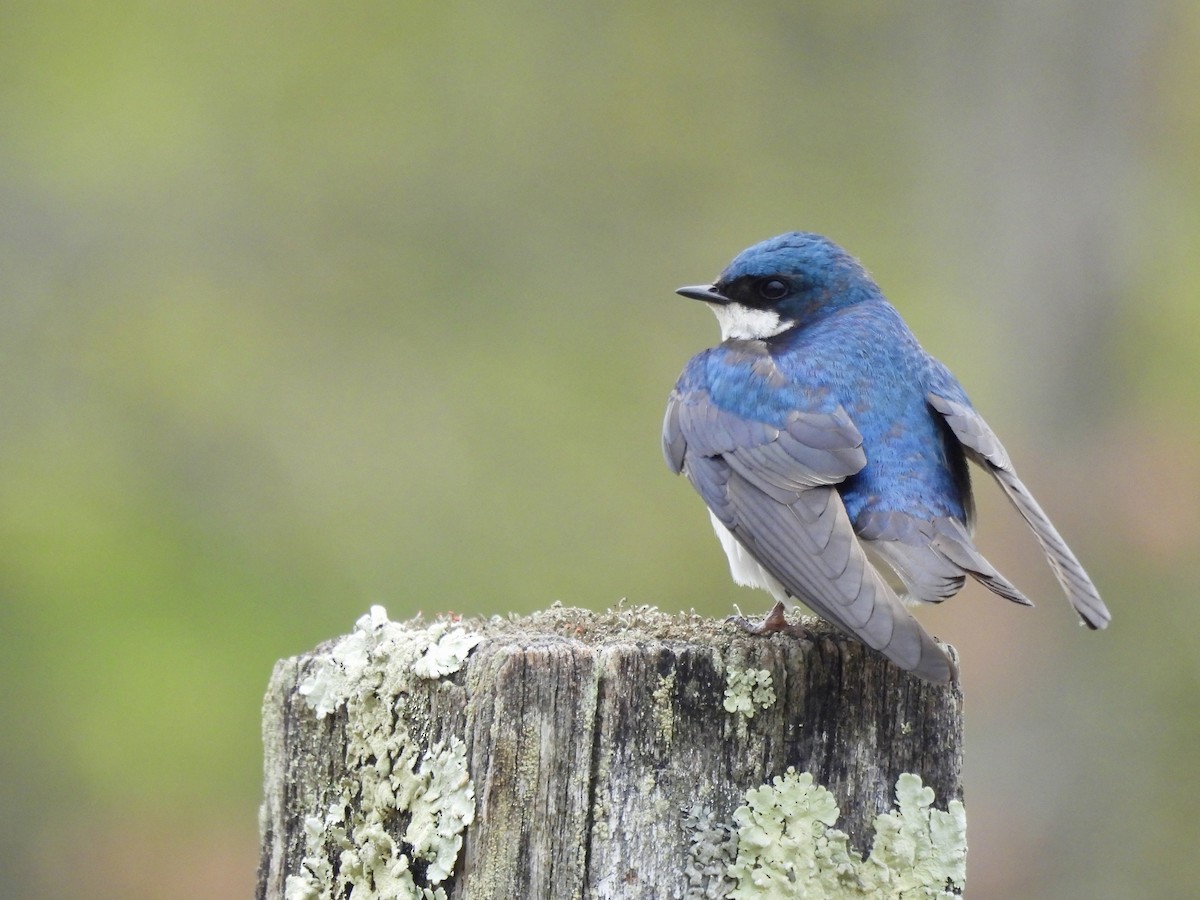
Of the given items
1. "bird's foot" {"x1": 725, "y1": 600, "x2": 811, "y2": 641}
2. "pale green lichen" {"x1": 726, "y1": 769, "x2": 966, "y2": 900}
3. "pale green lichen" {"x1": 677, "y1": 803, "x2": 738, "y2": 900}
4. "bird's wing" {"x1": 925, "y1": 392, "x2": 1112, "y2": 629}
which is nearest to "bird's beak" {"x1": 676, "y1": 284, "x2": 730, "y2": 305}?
"bird's wing" {"x1": 925, "y1": 392, "x2": 1112, "y2": 629}

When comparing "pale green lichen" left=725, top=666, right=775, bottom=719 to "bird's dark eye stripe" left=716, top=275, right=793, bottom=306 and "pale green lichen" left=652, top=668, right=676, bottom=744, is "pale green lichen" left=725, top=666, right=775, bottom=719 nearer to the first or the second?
"pale green lichen" left=652, top=668, right=676, bottom=744

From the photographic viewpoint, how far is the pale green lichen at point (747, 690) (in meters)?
2.48

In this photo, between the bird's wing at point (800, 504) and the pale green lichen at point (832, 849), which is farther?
the bird's wing at point (800, 504)

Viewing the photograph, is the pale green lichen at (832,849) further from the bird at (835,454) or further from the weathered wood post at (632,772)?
the bird at (835,454)

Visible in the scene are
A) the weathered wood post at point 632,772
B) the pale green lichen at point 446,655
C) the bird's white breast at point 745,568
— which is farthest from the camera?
the bird's white breast at point 745,568

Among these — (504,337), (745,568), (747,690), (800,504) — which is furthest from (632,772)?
(504,337)

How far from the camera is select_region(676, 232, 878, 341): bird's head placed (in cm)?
423

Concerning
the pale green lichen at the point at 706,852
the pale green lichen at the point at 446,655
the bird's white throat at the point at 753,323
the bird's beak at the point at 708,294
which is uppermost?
the bird's beak at the point at 708,294

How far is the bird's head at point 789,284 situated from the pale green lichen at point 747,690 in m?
1.87

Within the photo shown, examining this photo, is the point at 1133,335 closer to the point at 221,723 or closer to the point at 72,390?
the point at 221,723

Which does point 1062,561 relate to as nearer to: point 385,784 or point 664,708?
point 664,708

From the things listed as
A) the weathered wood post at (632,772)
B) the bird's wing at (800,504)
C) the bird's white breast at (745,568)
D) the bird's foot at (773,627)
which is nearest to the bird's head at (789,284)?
the bird's wing at (800,504)

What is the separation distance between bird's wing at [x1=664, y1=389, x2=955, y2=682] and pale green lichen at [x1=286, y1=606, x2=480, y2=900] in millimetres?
754

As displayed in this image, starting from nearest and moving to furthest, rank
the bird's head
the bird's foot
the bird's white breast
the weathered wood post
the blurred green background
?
the weathered wood post, the bird's foot, the bird's white breast, the bird's head, the blurred green background
